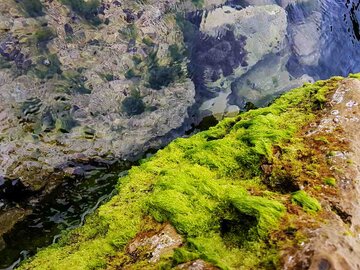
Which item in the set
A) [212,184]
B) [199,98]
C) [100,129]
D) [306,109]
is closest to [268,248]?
[212,184]

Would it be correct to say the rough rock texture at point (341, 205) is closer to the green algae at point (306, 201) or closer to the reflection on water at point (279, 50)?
the green algae at point (306, 201)

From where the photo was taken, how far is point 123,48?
7535mm

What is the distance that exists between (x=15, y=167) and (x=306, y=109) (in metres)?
4.51

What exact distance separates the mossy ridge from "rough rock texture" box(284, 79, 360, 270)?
0.80 feet

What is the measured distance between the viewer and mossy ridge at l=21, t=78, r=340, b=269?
3.47 meters

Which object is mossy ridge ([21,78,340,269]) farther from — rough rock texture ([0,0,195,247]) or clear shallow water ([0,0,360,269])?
rough rock texture ([0,0,195,247])

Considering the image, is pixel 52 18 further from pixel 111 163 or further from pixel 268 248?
pixel 268 248

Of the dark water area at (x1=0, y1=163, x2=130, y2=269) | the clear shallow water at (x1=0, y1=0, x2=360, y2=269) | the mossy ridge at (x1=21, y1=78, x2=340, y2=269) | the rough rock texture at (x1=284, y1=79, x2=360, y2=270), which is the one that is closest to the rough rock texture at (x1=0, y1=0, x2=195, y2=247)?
the dark water area at (x1=0, y1=163, x2=130, y2=269)

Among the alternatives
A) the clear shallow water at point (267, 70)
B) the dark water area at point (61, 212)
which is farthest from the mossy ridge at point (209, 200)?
the clear shallow water at point (267, 70)

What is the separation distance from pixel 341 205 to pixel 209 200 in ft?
4.20

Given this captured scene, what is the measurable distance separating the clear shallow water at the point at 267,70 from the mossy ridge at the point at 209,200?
718 millimetres

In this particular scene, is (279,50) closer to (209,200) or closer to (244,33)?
(244,33)

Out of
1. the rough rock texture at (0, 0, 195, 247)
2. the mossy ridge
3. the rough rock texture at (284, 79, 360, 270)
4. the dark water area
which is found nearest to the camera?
the rough rock texture at (284, 79, 360, 270)

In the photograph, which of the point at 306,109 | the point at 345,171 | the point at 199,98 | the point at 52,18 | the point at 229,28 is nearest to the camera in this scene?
the point at 345,171
